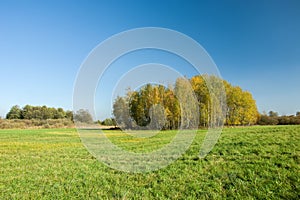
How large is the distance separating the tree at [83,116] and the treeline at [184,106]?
11.9 ft

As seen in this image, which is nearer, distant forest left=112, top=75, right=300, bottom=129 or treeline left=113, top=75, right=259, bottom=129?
distant forest left=112, top=75, right=300, bottom=129

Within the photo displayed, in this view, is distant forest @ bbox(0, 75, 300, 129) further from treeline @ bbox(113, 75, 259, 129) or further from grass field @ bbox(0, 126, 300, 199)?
grass field @ bbox(0, 126, 300, 199)

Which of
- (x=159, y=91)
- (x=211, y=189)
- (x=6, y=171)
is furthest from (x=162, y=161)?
(x=159, y=91)

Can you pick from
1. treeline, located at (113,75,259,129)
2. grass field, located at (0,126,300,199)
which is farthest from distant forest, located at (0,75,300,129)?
grass field, located at (0,126,300,199)

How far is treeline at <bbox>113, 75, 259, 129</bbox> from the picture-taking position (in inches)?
746

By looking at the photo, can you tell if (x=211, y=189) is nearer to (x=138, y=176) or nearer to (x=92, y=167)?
(x=138, y=176)

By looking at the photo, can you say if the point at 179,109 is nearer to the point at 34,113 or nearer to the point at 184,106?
the point at 184,106

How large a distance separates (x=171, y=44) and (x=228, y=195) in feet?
21.7

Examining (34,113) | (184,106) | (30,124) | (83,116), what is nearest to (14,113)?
(34,113)

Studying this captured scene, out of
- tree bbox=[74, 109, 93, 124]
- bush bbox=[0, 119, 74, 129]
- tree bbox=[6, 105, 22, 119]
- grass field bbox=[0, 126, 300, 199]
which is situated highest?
tree bbox=[6, 105, 22, 119]

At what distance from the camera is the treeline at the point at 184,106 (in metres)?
19.0

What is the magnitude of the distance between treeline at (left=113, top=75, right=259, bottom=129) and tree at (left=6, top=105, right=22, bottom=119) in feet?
337

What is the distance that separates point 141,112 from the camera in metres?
28.7

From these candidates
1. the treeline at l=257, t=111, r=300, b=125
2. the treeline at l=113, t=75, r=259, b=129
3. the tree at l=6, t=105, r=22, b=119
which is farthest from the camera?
the tree at l=6, t=105, r=22, b=119
